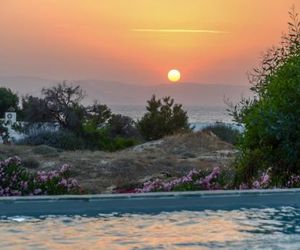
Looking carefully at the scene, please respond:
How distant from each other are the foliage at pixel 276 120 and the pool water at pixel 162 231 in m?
1.69

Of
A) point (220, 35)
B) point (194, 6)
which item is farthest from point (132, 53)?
point (194, 6)

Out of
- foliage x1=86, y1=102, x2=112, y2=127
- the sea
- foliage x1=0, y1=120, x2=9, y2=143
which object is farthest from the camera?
the sea

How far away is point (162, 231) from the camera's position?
7.00 metres

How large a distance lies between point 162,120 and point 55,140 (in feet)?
30.8

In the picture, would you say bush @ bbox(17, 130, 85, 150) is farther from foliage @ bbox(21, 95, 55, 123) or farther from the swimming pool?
the swimming pool

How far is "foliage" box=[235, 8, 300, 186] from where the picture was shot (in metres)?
9.62

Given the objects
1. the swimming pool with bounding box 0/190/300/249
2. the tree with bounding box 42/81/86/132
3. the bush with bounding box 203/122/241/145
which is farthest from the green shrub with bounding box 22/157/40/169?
the bush with bounding box 203/122/241/145

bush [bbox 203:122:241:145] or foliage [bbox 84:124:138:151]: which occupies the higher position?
bush [bbox 203:122:241:145]

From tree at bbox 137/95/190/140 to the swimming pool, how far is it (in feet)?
75.0

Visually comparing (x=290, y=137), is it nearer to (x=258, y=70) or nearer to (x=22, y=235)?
(x=258, y=70)

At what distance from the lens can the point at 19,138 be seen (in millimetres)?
25266

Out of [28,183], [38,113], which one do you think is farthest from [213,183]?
[38,113]

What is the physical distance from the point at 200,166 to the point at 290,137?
24.6 ft

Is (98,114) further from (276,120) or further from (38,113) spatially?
(276,120)
